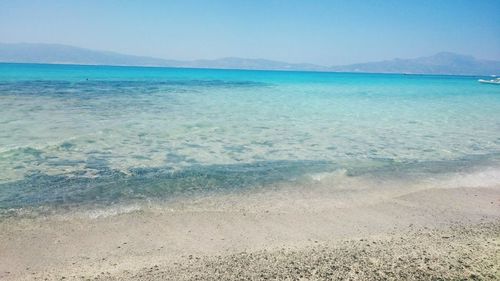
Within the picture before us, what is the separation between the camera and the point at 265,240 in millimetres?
5395

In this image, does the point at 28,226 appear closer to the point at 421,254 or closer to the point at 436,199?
the point at 421,254

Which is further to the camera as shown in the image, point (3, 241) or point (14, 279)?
point (3, 241)

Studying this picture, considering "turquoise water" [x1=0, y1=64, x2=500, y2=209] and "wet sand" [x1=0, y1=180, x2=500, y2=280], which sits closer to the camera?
"wet sand" [x1=0, y1=180, x2=500, y2=280]

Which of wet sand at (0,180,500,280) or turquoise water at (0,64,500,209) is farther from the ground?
turquoise water at (0,64,500,209)

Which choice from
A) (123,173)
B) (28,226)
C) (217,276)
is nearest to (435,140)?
(123,173)

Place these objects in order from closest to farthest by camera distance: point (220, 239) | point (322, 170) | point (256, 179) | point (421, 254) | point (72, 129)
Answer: point (421, 254)
point (220, 239)
point (256, 179)
point (322, 170)
point (72, 129)

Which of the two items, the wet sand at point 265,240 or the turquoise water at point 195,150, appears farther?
the turquoise water at point 195,150

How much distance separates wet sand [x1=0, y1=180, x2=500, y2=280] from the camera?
4.49 m

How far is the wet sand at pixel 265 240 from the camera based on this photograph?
449 cm

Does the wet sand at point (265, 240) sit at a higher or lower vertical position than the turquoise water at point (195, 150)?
lower

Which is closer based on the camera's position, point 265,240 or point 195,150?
point 265,240

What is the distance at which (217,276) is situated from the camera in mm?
4324

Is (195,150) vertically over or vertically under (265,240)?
over

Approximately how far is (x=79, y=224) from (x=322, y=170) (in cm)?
553
